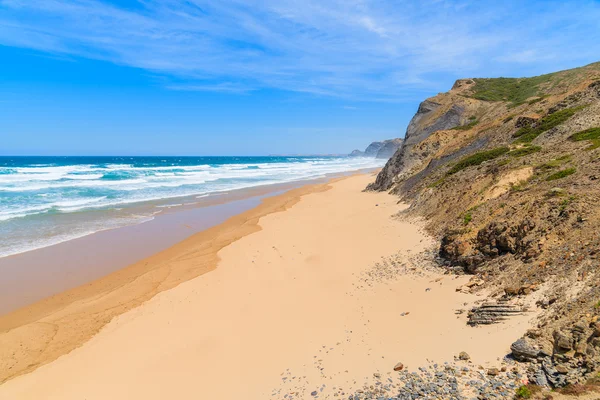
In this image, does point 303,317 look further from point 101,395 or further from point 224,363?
point 101,395

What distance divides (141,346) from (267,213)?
52.9 feet

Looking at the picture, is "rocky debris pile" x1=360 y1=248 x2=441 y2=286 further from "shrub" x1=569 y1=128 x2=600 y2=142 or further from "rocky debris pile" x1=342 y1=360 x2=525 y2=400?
"shrub" x1=569 y1=128 x2=600 y2=142

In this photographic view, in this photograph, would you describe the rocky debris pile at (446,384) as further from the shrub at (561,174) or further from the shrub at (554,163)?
the shrub at (554,163)

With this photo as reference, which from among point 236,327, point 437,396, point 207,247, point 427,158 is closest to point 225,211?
point 207,247

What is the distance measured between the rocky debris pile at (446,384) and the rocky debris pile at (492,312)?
1343mm

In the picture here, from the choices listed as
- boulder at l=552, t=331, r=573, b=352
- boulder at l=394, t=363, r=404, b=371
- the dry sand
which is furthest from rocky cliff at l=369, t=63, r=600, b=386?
boulder at l=394, t=363, r=404, b=371

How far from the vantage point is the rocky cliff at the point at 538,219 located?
4.95m

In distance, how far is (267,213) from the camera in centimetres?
2373

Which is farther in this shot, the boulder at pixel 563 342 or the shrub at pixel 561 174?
the shrub at pixel 561 174

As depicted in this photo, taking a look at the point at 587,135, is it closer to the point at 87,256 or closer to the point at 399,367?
the point at 399,367

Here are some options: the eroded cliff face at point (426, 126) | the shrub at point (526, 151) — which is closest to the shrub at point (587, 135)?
the shrub at point (526, 151)

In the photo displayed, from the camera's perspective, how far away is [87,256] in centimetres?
1489

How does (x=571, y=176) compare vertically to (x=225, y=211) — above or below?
above

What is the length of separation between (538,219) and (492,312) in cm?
339
